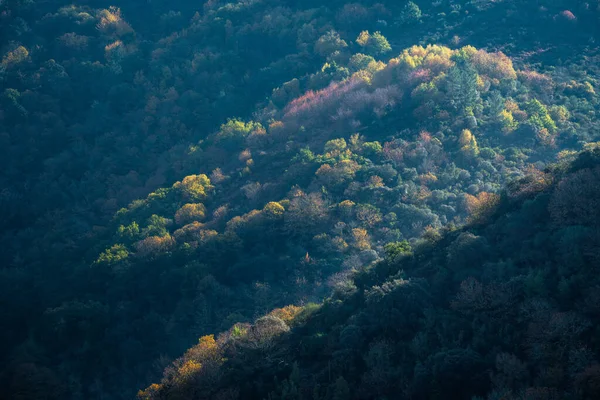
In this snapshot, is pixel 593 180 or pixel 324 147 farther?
pixel 324 147

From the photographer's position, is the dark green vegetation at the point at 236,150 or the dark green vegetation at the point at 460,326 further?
the dark green vegetation at the point at 236,150

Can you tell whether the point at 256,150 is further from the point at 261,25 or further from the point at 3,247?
the point at 3,247

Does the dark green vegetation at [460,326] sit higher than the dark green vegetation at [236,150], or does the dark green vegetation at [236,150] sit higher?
the dark green vegetation at [236,150]

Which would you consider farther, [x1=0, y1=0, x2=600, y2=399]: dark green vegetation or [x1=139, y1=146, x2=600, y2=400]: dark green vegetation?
[x1=0, y1=0, x2=600, y2=399]: dark green vegetation

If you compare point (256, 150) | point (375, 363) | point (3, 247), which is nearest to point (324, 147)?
point (256, 150)

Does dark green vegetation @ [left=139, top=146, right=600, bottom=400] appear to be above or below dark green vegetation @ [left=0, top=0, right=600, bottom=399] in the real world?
below

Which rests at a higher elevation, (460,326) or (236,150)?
(236,150)

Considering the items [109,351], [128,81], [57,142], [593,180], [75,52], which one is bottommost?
[109,351]

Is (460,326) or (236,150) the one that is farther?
(236,150)
